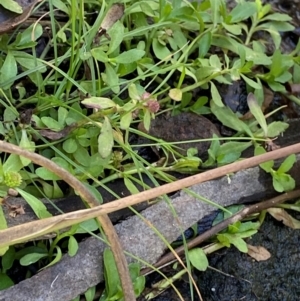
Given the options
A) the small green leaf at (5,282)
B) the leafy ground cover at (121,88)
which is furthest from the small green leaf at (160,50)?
the small green leaf at (5,282)

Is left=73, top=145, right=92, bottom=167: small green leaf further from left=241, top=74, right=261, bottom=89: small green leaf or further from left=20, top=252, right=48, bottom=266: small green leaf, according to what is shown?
left=241, top=74, right=261, bottom=89: small green leaf

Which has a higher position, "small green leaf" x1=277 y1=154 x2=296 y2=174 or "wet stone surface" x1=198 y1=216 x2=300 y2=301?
"small green leaf" x1=277 y1=154 x2=296 y2=174

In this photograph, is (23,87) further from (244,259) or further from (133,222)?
(244,259)

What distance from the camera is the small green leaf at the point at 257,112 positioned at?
62.4 inches

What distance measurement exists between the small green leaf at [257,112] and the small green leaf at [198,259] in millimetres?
361

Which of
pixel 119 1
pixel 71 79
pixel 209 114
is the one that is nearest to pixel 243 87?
pixel 209 114

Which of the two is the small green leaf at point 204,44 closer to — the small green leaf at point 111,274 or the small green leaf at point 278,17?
the small green leaf at point 278,17

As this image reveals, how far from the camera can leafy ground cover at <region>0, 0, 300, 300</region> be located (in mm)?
1387

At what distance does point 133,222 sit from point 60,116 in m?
0.30

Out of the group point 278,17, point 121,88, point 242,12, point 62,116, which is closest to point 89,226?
point 62,116

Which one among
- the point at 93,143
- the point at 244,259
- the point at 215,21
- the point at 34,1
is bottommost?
the point at 244,259

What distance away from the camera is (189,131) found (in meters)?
1.61

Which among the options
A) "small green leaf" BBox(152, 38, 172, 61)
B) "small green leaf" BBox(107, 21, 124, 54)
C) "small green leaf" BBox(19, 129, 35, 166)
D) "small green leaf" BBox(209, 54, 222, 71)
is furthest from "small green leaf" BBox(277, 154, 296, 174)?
"small green leaf" BBox(19, 129, 35, 166)

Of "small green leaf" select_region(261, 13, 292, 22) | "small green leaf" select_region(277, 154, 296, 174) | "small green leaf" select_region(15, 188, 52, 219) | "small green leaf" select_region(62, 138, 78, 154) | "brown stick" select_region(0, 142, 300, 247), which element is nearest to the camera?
"brown stick" select_region(0, 142, 300, 247)
